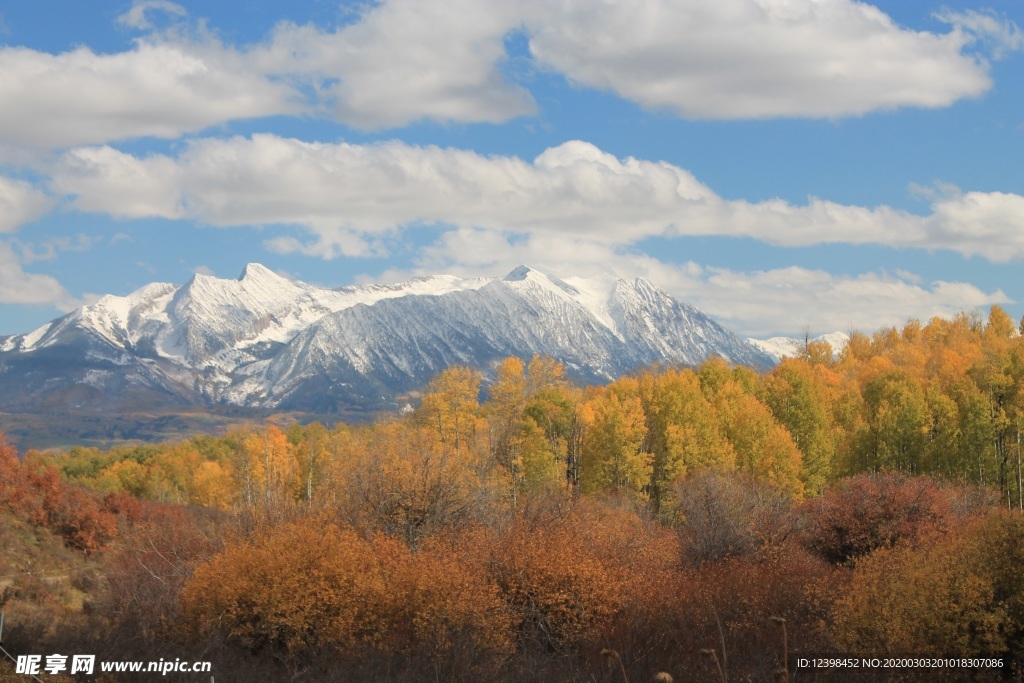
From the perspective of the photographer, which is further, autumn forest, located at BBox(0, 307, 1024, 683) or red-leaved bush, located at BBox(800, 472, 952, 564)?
red-leaved bush, located at BBox(800, 472, 952, 564)

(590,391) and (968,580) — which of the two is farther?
(590,391)

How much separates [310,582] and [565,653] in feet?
36.2

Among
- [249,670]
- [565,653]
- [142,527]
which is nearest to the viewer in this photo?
[249,670]

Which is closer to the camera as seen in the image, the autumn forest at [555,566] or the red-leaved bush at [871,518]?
the autumn forest at [555,566]

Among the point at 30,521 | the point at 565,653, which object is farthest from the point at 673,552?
the point at 30,521

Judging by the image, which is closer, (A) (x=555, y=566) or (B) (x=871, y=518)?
(A) (x=555, y=566)

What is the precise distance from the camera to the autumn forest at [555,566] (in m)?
34.3

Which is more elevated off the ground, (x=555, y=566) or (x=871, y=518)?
(x=871, y=518)

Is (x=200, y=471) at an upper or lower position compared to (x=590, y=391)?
lower

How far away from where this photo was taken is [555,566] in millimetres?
42812

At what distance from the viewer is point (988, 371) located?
86188 mm

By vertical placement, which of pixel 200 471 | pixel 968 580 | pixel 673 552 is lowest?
pixel 200 471

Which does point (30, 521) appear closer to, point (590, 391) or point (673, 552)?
point (673, 552)

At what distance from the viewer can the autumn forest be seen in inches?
1351
